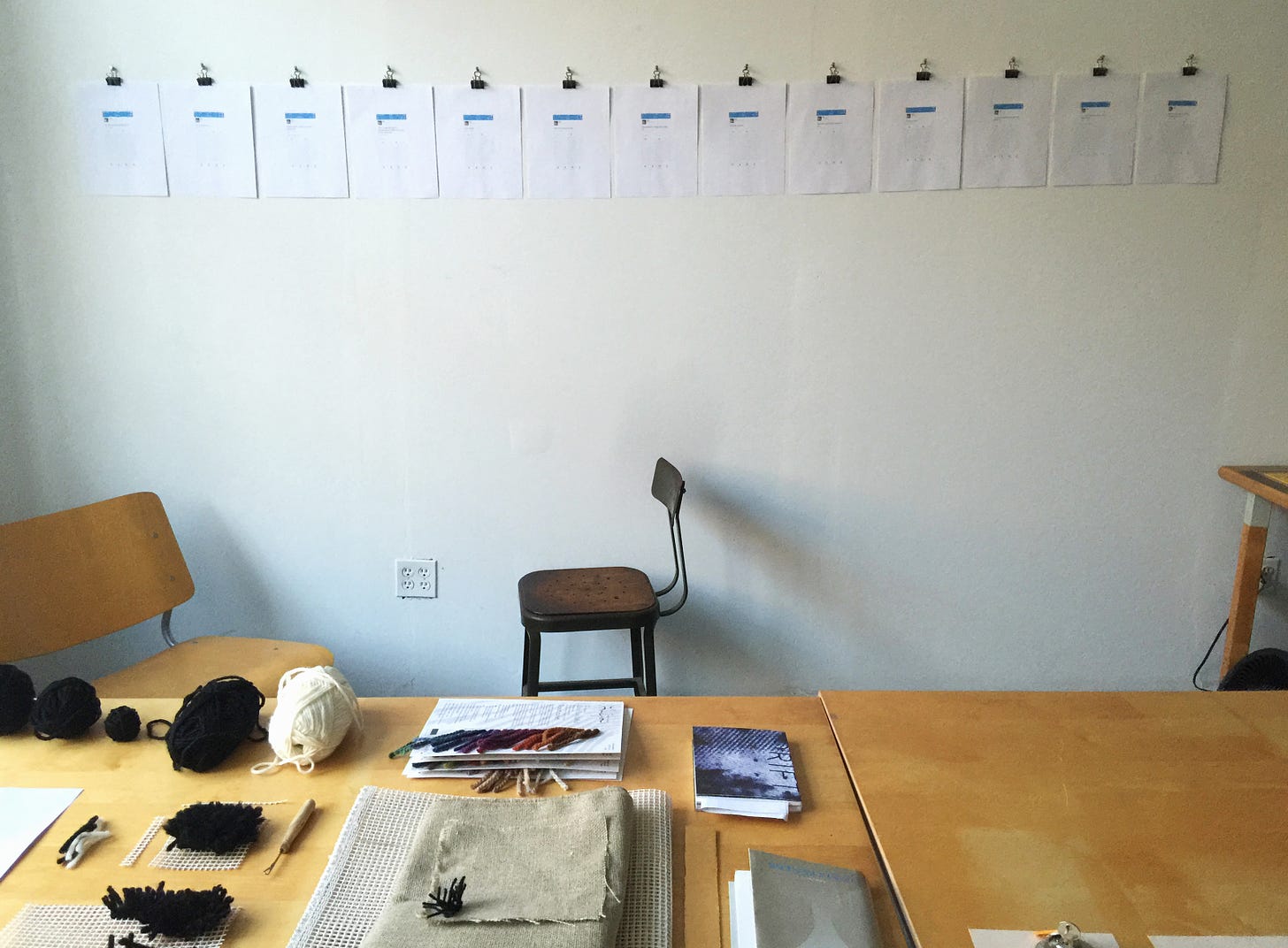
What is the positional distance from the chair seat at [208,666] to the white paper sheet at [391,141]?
121 centimetres

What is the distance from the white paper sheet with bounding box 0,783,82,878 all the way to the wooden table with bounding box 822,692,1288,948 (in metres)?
1.01

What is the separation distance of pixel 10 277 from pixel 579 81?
165 centimetres

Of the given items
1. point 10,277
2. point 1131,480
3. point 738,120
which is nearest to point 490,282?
point 738,120

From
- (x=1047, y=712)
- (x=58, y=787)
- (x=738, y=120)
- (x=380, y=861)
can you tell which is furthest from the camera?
(x=738, y=120)

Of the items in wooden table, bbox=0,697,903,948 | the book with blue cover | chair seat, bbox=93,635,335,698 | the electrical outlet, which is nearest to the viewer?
wooden table, bbox=0,697,903,948

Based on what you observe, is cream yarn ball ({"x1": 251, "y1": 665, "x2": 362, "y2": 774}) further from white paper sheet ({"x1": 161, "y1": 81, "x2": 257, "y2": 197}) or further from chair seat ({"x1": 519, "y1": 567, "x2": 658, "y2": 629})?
white paper sheet ({"x1": 161, "y1": 81, "x2": 257, "y2": 197})

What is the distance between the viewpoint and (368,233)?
2273 millimetres

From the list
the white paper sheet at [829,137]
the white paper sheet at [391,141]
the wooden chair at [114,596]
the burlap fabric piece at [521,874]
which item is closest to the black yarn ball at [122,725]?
the burlap fabric piece at [521,874]

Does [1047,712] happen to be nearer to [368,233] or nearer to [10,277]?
[368,233]

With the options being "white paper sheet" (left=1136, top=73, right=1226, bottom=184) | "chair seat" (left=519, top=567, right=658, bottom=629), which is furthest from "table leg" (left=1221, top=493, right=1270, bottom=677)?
"chair seat" (left=519, top=567, right=658, bottom=629)

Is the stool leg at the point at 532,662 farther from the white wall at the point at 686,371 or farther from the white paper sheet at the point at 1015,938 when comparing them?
the white paper sheet at the point at 1015,938

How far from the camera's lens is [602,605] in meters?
2.05

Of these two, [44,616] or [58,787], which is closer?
[58,787]

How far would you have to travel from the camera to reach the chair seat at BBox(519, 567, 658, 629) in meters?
2.02
